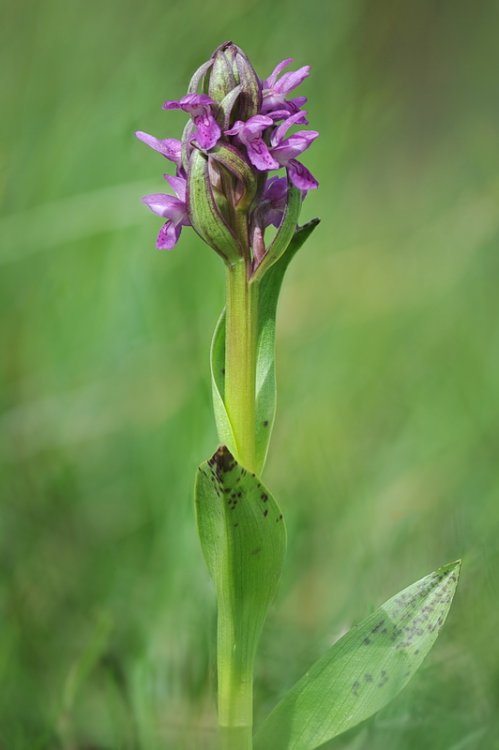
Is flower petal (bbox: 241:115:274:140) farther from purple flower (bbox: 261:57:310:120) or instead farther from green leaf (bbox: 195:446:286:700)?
green leaf (bbox: 195:446:286:700)

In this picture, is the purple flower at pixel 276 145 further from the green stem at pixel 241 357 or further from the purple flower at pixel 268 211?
the green stem at pixel 241 357

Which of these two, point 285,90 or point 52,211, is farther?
point 52,211

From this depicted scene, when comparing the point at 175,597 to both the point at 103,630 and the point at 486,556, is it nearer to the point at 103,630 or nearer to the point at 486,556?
the point at 103,630

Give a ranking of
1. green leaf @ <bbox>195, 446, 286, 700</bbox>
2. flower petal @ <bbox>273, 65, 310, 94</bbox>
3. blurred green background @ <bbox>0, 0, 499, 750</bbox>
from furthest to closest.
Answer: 1. blurred green background @ <bbox>0, 0, 499, 750</bbox>
2. flower petal @ <bbox>273, 65, 310, 94</bbox>
3. green leaf @ <bbox>195, 446, 286, 700</bbox>

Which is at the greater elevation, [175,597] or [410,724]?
[175,597]

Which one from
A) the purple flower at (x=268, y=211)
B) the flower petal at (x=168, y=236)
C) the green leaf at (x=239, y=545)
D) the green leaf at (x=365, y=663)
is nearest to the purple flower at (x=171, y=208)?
the flower petal at (x=168, y=236)

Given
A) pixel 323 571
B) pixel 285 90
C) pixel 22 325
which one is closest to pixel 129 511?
pixel 323 571

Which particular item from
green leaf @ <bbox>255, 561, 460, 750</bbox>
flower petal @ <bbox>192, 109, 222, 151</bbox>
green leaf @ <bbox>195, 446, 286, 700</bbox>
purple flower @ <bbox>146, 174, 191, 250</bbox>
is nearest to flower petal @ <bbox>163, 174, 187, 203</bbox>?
purple flower @ <bbox>146, 174, 191, 250</bbox>
